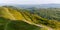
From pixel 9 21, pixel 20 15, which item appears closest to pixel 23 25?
pixel 9 21

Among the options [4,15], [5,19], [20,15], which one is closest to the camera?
[5,19]

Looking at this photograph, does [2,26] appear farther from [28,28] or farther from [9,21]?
[28,28]

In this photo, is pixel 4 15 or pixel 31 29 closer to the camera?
pixel 31 29

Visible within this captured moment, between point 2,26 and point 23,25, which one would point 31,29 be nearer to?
point 23,25

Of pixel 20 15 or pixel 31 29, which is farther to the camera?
pixel 20 15

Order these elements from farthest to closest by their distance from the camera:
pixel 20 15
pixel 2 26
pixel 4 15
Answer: pixel 20 15 < pixel 4 15 < pixel 2 26

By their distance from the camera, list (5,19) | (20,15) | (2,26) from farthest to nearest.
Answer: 1. (20,15)
2. (5,19)
3. (2,26)

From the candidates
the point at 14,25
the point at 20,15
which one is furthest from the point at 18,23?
the point at 20,15

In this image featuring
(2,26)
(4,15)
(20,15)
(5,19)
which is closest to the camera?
(2,26)
